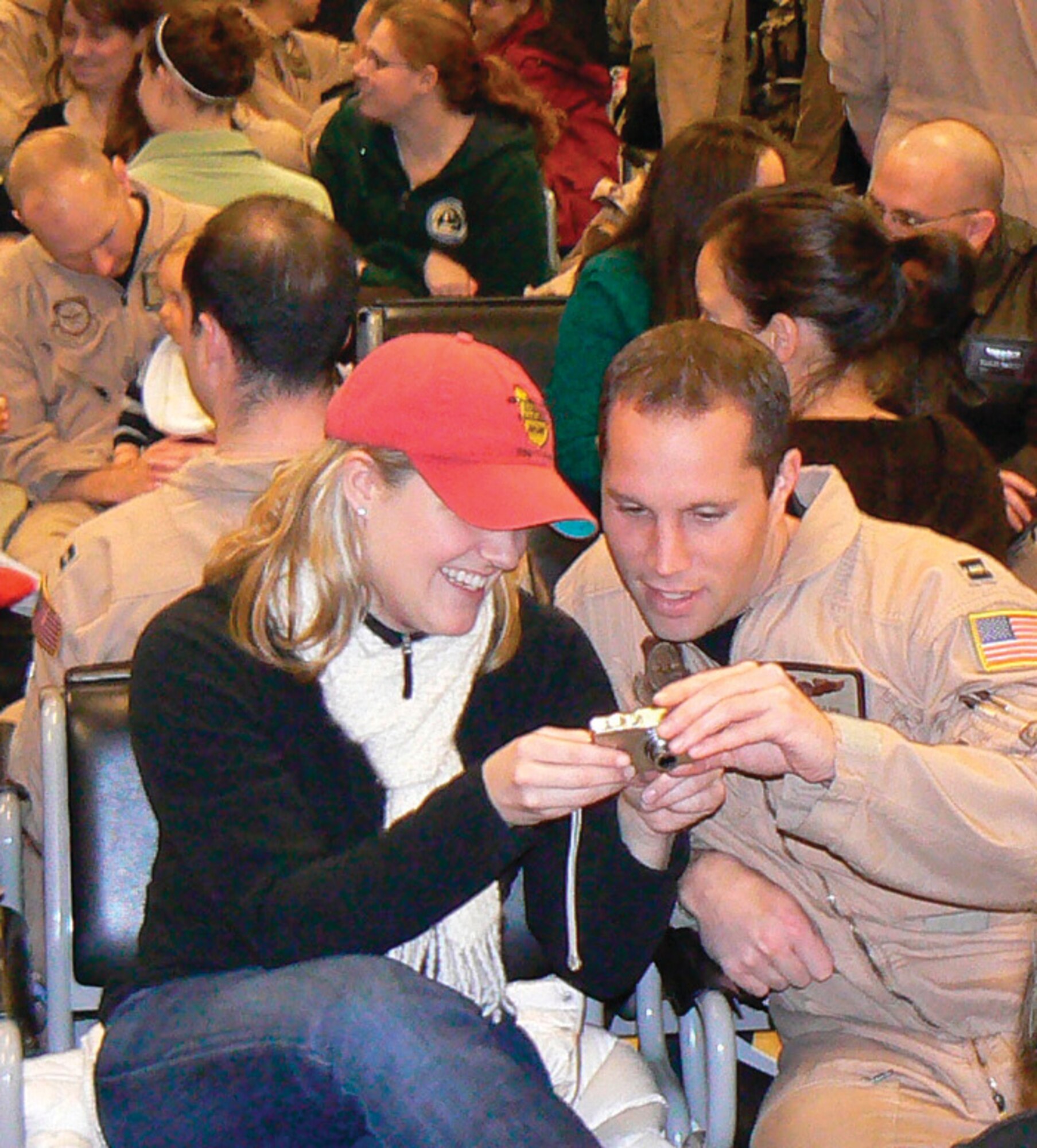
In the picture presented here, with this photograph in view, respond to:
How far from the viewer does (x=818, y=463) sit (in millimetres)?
2787

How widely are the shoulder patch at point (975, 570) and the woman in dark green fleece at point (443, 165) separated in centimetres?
288

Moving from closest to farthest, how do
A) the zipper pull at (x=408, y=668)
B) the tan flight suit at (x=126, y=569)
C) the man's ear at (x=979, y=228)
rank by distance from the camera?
the zipper pull at (x=408, y=668)
the tan flight suit at (x=126, y=569)
the man's ear at (x=979, y=228)

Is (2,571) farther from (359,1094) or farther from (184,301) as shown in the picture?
(359,1094)

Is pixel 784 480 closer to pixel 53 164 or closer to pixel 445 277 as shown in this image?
pixel 53 164

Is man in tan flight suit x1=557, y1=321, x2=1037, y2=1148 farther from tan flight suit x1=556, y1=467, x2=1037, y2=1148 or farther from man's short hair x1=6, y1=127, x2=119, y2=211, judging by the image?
man's short hair x1=6, y1=127, x2=119, y2=211

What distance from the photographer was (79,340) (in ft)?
13.7

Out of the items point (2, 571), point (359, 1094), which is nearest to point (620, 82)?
point (2, 571)

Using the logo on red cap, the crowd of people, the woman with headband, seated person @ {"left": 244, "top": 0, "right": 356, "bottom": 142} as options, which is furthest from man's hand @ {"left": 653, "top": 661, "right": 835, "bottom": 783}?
seated person @ {"left": 244, "top": 0, "right": 356, "bottom": 142}

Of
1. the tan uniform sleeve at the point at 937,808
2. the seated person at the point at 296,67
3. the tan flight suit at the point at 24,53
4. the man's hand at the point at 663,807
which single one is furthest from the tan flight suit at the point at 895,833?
the seated person at the point at 296,67

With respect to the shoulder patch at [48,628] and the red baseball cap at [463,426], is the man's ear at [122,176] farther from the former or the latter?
the red baseball cap at [463,426]

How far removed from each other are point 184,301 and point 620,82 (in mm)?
5020

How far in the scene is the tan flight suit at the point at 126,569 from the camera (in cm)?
269

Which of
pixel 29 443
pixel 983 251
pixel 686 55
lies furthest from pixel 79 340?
pixel 686 55

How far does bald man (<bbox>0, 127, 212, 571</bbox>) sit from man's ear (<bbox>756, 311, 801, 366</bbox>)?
67.7 inches
